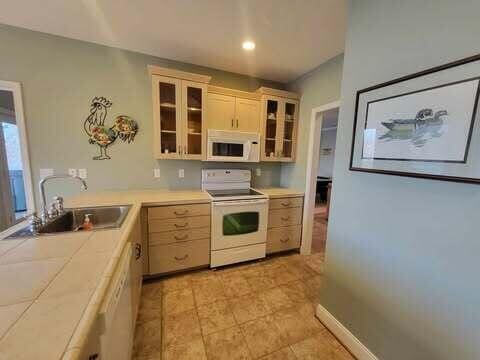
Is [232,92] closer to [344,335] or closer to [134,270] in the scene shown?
[134,270]

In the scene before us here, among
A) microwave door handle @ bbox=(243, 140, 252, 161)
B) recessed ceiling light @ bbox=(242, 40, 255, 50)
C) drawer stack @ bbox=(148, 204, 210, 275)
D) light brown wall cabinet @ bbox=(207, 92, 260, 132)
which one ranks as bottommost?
drawer stack @ bbox=(148, 204, 210, 275)

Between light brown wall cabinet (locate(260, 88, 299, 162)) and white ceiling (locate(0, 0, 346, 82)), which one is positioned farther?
light brown wall cabinet (locate(260, 88, 299, 162))

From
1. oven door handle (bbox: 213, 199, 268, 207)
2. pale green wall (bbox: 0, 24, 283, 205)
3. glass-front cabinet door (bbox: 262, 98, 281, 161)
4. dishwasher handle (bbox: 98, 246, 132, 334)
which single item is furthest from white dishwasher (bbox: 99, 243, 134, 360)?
glass-front cabinet door (bbox: 262, 98, 281, 161)

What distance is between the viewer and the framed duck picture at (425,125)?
90 cm

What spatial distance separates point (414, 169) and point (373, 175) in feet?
0.80

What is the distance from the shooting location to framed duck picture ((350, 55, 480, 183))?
90cm

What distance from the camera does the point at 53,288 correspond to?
72 cm

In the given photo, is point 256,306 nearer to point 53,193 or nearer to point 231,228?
point 231,228

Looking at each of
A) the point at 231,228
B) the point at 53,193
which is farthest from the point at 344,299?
the point at 53,193

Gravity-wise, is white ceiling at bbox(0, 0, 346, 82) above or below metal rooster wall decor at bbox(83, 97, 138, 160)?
above

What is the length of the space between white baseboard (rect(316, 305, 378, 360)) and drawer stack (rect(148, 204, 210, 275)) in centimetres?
129

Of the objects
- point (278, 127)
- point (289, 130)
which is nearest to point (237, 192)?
point (278, 127)

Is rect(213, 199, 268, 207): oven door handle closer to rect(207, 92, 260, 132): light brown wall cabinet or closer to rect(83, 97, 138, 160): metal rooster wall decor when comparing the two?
rect(207, 92, 260, 132): light brown wall cabinet

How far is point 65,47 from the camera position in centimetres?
215
